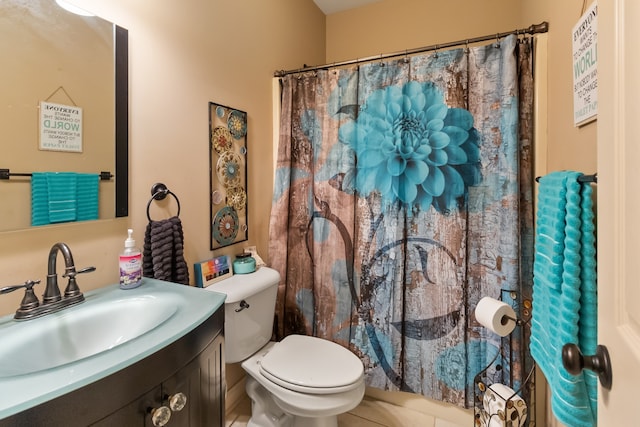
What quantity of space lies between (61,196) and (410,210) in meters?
1.43

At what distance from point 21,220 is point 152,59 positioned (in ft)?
2.47

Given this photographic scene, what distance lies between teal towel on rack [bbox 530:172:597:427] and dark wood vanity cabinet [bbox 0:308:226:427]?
0.91m

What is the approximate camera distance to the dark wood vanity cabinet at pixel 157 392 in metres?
0.53

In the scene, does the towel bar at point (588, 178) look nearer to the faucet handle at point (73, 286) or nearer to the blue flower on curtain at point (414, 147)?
the blue flower on curtain at point (414, 147)

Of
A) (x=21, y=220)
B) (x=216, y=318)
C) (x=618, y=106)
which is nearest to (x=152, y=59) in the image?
(x=21, y=220)

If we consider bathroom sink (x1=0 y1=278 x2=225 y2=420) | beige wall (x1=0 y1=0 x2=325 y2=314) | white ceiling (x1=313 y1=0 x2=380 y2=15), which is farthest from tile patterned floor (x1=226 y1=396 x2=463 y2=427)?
white ceiling (x1=313 y1=0 x2=380 y2=15)

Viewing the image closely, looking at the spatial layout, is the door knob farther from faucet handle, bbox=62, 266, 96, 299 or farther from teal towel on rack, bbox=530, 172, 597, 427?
faucet handle, bbox=62, 266, 96, 299

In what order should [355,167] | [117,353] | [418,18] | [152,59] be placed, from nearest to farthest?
[117,353]
[152,59]
[355,167]
[418,18]

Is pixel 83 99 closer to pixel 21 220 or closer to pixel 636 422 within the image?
pixel 21 220

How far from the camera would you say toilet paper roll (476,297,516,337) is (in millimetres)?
1184

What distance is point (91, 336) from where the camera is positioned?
2.85 feet

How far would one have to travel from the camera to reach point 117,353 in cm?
64

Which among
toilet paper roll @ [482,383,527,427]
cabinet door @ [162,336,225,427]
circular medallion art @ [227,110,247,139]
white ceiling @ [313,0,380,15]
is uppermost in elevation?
white ceiling @ [313,0,380,15]

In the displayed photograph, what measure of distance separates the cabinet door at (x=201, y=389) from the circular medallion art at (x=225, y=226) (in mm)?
696
